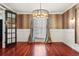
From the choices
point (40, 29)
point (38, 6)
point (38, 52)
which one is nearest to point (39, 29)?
point (40, 29)

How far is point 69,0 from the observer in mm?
2674

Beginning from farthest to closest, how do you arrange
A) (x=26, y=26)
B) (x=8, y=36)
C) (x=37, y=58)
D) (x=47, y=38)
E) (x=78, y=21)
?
(x=26, y=26)
(x=47, y=38)
(x=8, y=36)
(x=78, y=21)
(x=37, y=58)

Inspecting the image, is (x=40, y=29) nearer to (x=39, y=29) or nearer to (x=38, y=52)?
(x=39, y=29)

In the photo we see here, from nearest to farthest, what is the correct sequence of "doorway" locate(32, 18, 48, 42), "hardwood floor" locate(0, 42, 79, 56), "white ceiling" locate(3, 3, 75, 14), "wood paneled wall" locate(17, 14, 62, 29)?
1. "hardwood floor" locate(0, 42, 79, 56)
2. "white ceiling" locate(3, 3, 75, 14)
3. "doorway" locate(32, 18, 48, 42)
4. "wood paneled wall" locate(17, 14, 62, 29)

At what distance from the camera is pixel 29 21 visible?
1227 cm

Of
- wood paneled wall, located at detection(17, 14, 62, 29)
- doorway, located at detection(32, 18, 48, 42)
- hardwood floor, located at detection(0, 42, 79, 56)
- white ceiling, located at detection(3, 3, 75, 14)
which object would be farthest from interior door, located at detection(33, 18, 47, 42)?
hardwood floor, located at detection(0, 42, 79, 56)

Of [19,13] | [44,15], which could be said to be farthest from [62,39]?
[44,15]

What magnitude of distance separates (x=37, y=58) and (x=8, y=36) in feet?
22.8

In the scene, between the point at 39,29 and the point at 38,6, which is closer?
the point at 38,6

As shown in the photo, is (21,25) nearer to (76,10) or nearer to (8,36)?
(8,36)

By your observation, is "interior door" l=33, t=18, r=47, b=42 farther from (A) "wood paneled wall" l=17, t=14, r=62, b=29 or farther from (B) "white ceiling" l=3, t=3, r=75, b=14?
(B) "white ceiling" l=3, t=3, r=75, b=14

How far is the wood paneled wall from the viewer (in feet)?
40.2

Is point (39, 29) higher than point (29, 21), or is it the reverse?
point (29, 21)

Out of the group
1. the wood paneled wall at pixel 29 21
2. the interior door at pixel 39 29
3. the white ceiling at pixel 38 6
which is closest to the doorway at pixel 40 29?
the interior door at pixel 39 29
